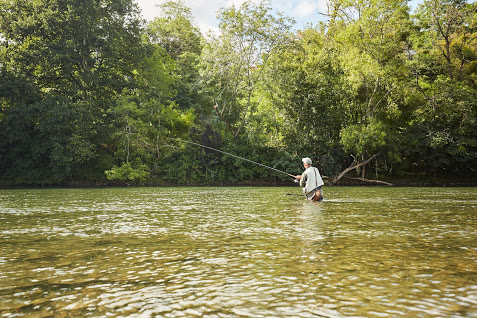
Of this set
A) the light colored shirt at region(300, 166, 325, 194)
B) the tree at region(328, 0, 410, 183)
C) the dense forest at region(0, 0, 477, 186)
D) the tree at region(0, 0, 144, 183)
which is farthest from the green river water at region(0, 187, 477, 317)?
the tree at region(0, 0, 144, 183)

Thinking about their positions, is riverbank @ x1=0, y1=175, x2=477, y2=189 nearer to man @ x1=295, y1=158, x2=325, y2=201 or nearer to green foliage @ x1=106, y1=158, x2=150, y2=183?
green foliage @ x1=106, y1=158, x2=150, y2=183

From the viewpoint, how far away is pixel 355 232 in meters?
8.96

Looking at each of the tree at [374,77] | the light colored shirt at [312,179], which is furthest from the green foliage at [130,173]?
the light colored shirt at [312,179]

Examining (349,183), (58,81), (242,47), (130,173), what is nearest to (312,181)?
(349,183)

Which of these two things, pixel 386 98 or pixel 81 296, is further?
pixel 386 98

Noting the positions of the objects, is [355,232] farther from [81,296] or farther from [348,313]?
[81,296]

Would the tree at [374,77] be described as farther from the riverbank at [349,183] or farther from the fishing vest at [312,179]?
the fishing vest at [312,179]

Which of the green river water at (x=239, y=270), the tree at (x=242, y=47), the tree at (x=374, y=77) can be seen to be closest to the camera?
the green river water at (x=239, y=270)

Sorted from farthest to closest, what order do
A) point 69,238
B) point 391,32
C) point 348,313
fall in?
point 391,32 → point 69,238 → point 348,313

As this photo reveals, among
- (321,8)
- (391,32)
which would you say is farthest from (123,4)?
(391,32)

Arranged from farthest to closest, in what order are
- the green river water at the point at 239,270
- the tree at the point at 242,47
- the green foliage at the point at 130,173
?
the tree at the point at 242,47
the green foliage at the point at 130,173
the green river water at the point at 239,270

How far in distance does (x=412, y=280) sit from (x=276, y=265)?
171 cm

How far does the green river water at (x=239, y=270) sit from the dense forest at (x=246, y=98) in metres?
29.0

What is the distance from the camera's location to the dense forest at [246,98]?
37.5 meters
